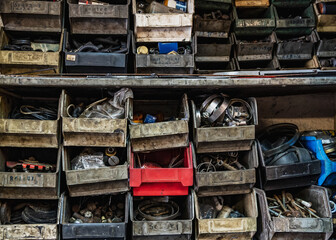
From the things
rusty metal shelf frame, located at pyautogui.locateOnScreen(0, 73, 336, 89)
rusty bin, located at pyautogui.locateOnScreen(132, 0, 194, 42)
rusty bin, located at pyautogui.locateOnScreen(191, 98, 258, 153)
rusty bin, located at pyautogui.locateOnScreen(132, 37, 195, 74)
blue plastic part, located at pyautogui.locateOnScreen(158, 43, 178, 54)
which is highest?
rusty bin, located at pyautogui.locateOnScreen(132, 0, 194, 42)

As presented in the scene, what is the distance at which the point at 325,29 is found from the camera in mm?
2664

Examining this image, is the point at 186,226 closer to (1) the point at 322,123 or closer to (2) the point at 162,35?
(2) the point at 162,35

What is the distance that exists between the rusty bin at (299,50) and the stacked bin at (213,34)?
0.43 meters

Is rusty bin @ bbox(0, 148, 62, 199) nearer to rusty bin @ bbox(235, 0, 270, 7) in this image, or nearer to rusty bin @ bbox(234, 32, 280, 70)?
rusty bin @ bbox(234, 32, 280, 70)

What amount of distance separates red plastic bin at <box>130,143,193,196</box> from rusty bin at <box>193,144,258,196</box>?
7 centimetres

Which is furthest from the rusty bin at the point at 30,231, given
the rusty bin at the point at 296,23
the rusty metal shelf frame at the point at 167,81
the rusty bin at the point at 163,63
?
the rusty bin at the point at 296,23

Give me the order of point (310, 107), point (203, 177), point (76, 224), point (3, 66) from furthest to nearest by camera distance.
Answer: point (310, 107)
point (3, 66)
point (203, 177)
point (76, 224)

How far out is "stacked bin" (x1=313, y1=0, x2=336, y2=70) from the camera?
103 inches

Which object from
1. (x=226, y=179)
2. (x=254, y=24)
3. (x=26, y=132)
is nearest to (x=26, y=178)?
(x=26, y=132)

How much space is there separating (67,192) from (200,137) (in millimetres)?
1047

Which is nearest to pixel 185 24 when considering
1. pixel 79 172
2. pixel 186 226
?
pixel 79 172

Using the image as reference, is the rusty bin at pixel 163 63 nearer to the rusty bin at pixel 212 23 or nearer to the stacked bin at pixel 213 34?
the stacked bin at pixel 213 34

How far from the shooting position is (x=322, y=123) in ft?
9.87

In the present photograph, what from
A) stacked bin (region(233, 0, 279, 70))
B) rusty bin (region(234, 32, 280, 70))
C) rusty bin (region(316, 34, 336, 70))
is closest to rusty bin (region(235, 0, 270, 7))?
stacked bin (region(233, 0, 279, 70))
